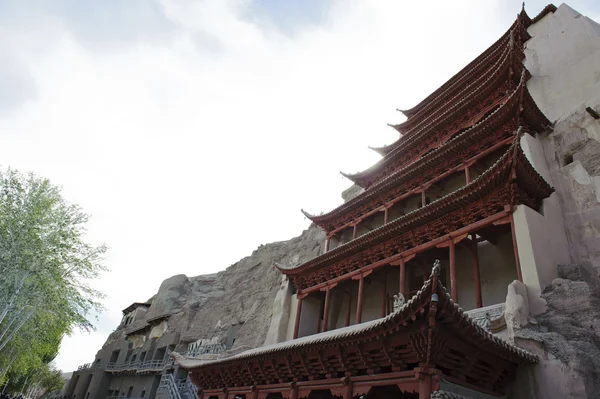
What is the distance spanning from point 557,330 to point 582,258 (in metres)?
3.43

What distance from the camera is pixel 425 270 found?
13.8 meters

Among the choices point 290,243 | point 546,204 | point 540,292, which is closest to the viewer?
point 540,292

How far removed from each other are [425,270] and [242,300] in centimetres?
1700

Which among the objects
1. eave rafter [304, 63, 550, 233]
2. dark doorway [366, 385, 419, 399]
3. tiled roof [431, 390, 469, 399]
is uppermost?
eave rafter [304, 63, 550, 233]

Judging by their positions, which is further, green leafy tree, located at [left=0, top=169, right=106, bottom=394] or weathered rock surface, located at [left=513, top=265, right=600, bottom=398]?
green leafy tree, located at [left=0, top=169, right=106, bottom=394]

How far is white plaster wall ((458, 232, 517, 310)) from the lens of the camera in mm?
11773

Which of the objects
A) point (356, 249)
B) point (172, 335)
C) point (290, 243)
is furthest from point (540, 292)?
point (172, 335)

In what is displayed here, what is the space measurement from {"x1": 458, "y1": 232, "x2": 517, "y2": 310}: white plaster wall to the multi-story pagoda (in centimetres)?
3

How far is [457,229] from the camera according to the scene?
1160cm

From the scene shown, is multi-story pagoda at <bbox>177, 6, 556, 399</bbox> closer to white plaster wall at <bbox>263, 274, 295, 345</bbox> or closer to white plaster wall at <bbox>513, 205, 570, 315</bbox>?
white plaster wall at <bbox>513, 205, 570, 315</bbox>

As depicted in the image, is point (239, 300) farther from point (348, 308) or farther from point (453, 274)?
point (453, 274)

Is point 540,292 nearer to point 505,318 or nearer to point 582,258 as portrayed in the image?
point 505,318

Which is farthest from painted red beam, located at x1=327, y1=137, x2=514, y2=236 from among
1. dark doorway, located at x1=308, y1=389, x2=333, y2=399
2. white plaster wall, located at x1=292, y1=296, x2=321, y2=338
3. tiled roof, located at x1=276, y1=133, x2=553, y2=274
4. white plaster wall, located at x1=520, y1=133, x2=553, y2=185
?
dark doorway, located at x1=308, y1=389, x2=333, y2=399

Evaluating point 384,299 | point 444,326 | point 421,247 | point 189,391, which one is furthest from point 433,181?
point 189,391
